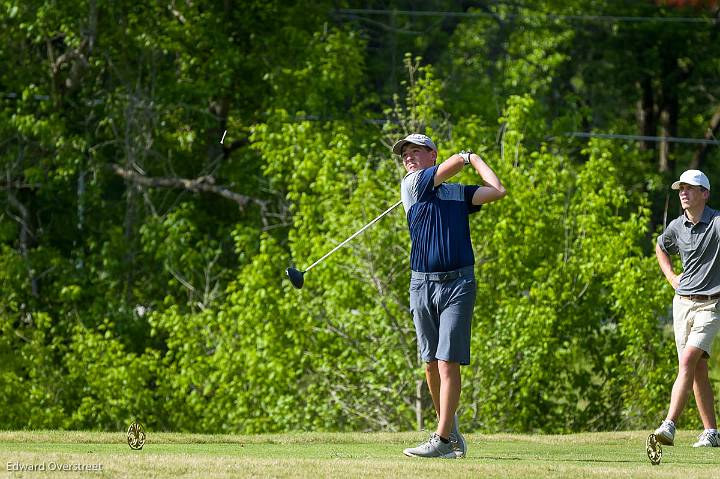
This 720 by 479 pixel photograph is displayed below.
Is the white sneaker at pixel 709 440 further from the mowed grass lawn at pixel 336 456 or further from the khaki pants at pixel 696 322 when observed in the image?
the khaki pants at pixel 696 322

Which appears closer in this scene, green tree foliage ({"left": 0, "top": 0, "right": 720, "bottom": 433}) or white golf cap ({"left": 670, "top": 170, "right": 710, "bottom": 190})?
white golf cap ({"left": 670, "top": 170, "right": 710, "bottom": 190})

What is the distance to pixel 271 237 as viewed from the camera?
19.4m

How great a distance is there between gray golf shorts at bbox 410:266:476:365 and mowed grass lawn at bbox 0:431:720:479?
655mm

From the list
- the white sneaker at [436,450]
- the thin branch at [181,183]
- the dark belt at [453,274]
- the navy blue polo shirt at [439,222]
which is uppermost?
the thin branch at [181,183]

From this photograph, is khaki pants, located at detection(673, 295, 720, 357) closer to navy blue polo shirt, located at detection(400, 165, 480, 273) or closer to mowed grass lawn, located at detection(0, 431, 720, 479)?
mowed grass lawn, located at detection(0, 431, 720, 479)

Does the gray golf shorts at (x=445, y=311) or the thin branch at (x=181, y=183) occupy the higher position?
the thin branch at (x=181, y=183)

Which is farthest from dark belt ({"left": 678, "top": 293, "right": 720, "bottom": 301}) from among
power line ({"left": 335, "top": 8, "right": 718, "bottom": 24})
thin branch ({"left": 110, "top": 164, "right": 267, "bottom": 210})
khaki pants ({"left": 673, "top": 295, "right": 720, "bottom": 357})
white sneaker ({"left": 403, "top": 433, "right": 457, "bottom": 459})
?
power line ({"left": 335, "top": 8, "right": 718, "bottom": 24})

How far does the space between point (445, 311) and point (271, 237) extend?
1102 cm

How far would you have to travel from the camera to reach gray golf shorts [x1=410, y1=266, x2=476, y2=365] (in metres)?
8.45

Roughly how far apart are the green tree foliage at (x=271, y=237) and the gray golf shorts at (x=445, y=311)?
8235mm

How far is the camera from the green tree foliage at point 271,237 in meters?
17.6

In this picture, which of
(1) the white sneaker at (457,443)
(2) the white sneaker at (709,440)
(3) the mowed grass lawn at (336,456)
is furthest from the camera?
(2) the white sneaker at (709,440)

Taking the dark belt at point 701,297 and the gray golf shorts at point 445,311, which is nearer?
the gray golf shorts at point 445,311

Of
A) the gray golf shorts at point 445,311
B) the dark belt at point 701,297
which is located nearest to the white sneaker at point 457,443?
the gray golf shorts at point 445,311
